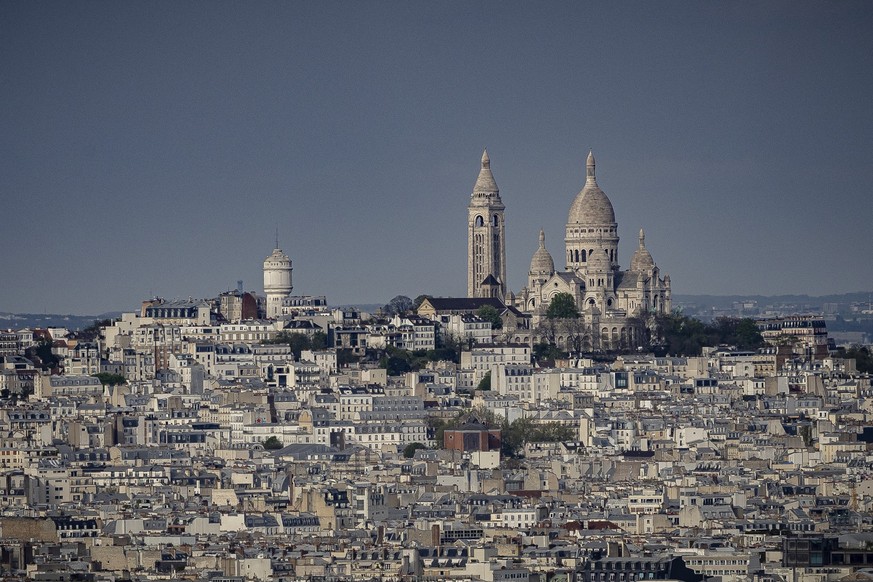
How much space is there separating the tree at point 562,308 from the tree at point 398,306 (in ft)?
17.7

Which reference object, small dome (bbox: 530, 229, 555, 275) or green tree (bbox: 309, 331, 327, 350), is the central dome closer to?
small dome (bbox: 530, 229, 555, 275)

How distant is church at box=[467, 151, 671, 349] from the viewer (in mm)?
126438

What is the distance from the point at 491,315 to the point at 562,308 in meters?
3.43

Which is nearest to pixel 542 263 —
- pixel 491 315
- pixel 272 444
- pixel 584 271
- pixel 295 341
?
pixel 584 271

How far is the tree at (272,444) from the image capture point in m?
97.1

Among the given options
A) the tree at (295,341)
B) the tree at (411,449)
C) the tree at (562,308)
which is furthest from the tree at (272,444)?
the tree at (562,308)

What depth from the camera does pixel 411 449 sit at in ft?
317

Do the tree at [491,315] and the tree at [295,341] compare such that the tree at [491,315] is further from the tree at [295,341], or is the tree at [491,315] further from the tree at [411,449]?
the tree at [411,449]

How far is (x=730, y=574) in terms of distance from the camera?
65.7 m

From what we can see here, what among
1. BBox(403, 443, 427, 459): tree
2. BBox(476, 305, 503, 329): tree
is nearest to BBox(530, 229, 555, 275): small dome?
BBox(476, 305, 503, 329): tree

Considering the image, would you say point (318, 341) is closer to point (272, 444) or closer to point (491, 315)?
point (491, 315)

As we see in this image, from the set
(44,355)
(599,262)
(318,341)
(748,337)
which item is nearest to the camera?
(318,341)

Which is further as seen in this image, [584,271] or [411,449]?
[584,271]

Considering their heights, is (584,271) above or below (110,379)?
above
